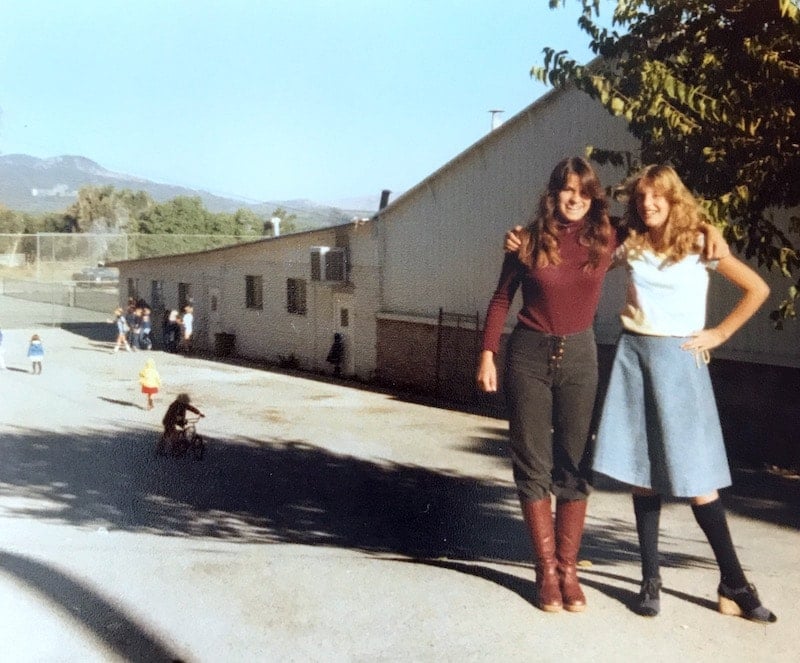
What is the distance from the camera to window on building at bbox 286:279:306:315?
20438 mm

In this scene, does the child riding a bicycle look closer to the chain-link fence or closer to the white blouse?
the chain-link fence

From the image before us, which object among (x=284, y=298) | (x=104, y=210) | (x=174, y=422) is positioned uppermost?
(x=104, y=210)

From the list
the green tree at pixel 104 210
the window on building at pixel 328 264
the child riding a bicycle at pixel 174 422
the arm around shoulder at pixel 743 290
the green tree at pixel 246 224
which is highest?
the green tree at pixel 246 224

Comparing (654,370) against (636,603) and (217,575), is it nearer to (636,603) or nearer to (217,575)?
(636,603)

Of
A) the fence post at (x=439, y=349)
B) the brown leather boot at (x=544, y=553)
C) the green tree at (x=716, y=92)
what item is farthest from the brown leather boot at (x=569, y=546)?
the fence post at (x=439, y=349)

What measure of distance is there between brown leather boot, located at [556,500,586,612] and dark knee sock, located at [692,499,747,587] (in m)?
0.35

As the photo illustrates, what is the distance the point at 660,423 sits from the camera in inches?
111

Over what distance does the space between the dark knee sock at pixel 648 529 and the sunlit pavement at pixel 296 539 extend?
15 centimetres

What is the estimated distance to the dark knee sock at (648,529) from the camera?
2.98 m

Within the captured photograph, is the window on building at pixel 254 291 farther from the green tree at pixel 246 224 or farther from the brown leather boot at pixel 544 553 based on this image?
the brown leather boot at pixel 544 553

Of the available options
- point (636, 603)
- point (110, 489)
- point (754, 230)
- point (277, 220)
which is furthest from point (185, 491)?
point (277, 220)

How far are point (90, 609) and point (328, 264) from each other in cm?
1660

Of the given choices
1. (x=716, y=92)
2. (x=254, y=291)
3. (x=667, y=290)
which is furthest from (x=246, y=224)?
(x=667, y=290)

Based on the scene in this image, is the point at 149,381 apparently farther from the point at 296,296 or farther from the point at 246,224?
the point at 246,224
